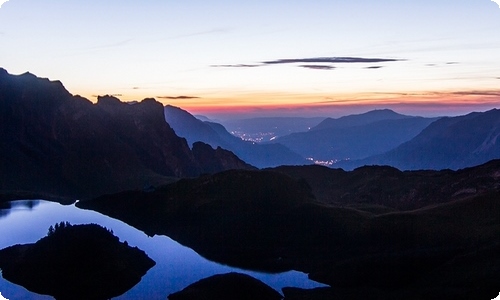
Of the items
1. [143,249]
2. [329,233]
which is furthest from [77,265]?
[329,233]

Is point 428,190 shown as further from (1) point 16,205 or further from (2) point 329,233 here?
(1) point 16,205

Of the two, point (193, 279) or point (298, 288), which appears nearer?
point (298, 288)

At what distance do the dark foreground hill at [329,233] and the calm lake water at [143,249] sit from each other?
4.02m

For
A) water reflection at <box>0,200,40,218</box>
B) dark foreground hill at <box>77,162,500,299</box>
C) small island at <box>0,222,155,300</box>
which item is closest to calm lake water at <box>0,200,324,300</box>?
water reflection at <box>0,200,40,218</box>

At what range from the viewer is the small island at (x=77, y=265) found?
91050 mm

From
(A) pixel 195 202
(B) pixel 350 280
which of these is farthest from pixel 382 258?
(A) pixel 195 202

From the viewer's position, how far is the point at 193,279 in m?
100

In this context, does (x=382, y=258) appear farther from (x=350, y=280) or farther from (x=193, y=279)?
(x=193, y=279)

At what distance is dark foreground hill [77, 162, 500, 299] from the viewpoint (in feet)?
287

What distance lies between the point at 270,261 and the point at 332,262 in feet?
42.5

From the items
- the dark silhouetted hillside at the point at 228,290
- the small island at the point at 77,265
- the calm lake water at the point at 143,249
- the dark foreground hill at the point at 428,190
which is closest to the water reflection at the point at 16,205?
the calm lake water at the point at 143,249

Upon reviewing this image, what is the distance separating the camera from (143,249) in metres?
121

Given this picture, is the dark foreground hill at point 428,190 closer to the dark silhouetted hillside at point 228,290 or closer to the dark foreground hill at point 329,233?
the dark foreground hill at point 329,233

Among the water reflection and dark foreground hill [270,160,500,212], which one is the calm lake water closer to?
the water reflection
